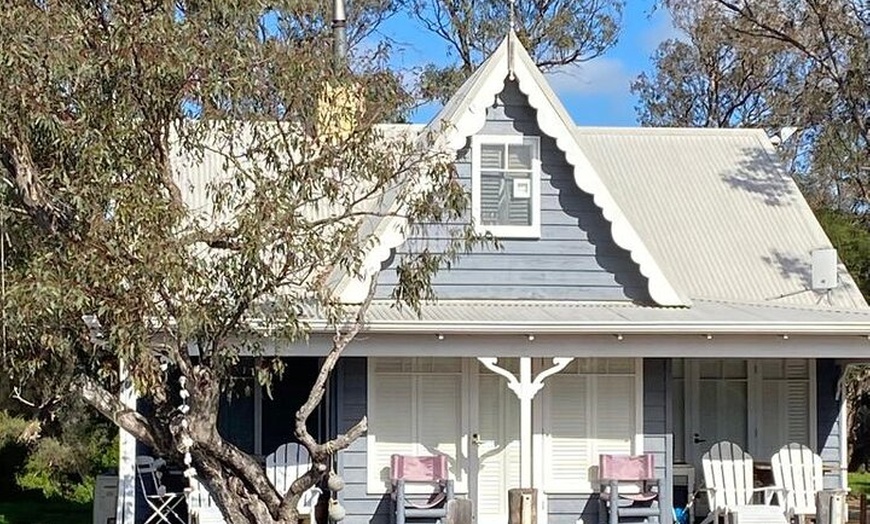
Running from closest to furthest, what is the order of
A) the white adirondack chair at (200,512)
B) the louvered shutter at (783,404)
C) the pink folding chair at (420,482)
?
the white adirondack chair at (200,512) < the pink folding chair at (420,482) < the louvered shutter at (783,404)

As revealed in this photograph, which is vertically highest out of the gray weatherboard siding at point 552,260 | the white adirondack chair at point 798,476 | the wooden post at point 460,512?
the gray weatherboard siding at point 552,260

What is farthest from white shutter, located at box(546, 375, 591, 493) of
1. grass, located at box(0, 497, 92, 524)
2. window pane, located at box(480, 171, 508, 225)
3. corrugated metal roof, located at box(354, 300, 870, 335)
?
grass, located at box(0, 497, 92, 524)

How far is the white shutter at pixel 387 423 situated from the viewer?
12.9m

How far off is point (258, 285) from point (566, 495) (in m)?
5.83

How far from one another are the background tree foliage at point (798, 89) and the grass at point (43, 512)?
504 inches

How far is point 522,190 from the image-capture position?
13.6 m

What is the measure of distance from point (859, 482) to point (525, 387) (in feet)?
46.6

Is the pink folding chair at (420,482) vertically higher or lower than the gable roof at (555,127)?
lower

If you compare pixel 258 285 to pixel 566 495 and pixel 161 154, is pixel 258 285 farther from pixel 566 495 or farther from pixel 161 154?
pixel 566 495

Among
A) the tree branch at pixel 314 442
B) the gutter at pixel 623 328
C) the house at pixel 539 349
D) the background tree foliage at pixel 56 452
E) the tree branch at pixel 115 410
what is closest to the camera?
the tree branch at pixel 115 410

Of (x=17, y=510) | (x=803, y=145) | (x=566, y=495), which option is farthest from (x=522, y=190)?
Result: (x=803, y=145)

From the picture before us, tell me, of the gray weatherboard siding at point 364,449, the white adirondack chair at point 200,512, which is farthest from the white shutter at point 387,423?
the white adirondack chair at point 200,512

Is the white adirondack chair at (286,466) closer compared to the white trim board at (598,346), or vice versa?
the white trim board at (598,346)

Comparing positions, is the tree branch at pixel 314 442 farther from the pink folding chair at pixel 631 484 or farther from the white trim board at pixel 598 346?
the pink folding chair at pixel 631 484
